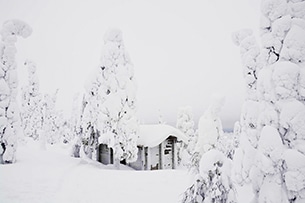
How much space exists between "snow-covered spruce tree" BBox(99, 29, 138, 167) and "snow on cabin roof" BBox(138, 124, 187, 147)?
2566mm

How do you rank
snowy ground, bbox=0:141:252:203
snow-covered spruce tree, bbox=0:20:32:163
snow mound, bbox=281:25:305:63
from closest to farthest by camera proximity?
snow mound, bbox=281:25:305:63, snowy ground, bbox=0:141:252:203, snow-covered spruce tree, bbox=0:20:32:163

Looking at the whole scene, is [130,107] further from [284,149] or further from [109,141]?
[284,149]

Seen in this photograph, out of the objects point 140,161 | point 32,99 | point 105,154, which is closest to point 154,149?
point 140,161

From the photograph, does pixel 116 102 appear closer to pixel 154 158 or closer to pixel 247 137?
pixel 154 158

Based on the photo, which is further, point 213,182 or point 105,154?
point 105,154

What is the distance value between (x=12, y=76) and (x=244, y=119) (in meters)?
13.6

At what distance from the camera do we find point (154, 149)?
65.4ft

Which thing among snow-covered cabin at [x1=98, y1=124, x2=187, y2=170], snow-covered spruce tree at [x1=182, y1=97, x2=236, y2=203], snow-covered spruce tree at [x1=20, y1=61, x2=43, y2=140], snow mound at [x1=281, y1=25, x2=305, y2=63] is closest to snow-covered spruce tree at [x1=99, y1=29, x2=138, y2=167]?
snow-covered cabin at [x1=98, y1=124, x2=187, y2=170]

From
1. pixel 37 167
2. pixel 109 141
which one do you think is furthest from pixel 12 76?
pixel 109 141

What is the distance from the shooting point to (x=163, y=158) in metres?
20.2

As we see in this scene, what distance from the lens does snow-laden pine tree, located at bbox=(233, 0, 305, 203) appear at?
14.3ft

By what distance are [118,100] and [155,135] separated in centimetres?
519

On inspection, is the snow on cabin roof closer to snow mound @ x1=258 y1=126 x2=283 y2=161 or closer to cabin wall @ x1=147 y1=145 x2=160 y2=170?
cabin wall @ x1=147 y1=145 x2=160 y2=170

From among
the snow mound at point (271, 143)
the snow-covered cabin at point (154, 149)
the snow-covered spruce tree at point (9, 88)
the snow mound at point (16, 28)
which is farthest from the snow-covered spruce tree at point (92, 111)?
the snow mound at point (271, 143)
